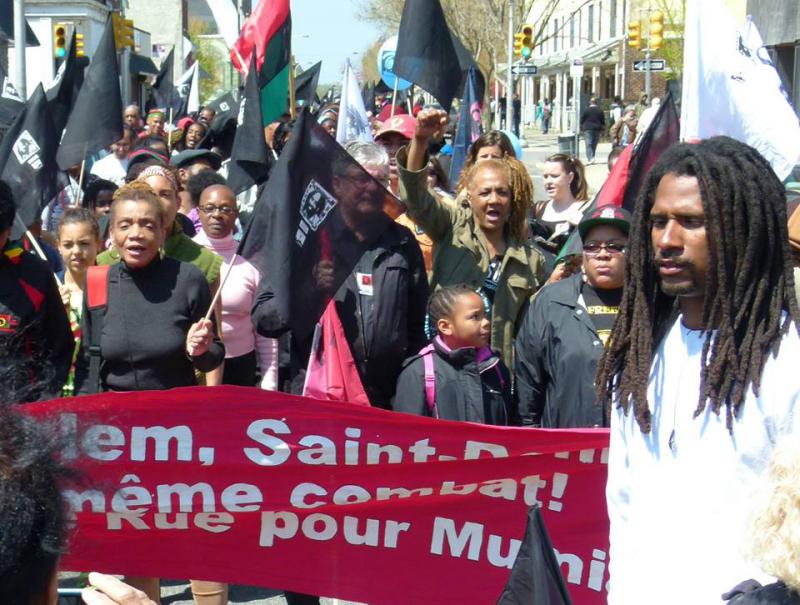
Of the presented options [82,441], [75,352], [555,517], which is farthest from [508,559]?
[82,441]

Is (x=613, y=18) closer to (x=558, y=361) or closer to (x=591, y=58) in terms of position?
(x=591, y=58)

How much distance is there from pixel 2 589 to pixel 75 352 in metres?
3.89

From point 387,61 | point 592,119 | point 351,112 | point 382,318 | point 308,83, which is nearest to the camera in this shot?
point 382,318

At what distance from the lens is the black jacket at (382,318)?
17.4 ft

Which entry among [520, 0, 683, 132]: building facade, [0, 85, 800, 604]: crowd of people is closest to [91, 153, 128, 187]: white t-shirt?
[0, 85, 800, 604]: crowd of people

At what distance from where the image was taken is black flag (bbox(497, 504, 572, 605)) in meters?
2.75

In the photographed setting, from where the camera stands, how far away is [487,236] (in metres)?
6.03

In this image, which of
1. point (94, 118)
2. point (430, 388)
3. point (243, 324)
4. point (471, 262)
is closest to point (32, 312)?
point (243, 324)

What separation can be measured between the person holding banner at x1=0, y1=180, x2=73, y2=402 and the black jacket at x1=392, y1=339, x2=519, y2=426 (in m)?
1.39

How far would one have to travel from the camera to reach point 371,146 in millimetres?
5910

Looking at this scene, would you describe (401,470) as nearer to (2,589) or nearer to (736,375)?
(736,375)

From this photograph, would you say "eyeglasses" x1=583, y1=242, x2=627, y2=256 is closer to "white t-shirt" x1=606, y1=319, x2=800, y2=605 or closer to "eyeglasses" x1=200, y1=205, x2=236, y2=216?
"white t-shirt" x1=606, y1=319, x2=800, y2=605

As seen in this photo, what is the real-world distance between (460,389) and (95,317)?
1539mm

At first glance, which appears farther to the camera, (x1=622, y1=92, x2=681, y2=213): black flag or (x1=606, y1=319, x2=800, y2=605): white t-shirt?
(x1=622, y1=92, x2=681, y2=213): black flag
